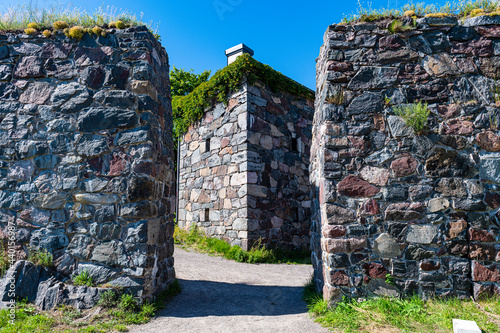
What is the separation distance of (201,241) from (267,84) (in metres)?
4.06

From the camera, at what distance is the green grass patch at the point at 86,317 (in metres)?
3.22

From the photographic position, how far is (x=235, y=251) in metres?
7.16

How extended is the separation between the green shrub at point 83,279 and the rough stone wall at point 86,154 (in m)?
0.06

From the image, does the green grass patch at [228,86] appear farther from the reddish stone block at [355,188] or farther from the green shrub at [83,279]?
the green shrub at [83,279]

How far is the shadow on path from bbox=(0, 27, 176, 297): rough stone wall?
1.49ft

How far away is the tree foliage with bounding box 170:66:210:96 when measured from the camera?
16.2m

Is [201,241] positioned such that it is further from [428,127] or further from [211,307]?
[428,127]

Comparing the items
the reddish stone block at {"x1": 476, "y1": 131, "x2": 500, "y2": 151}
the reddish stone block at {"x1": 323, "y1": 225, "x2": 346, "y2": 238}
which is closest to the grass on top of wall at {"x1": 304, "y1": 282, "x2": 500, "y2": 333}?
the reddish stone block at {"x1": 323, "y1": 225, "x2": 346, "y2": 238}

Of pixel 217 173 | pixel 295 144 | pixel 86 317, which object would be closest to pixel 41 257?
pixel 86 317

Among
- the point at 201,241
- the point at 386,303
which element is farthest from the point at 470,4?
the point at 201,241

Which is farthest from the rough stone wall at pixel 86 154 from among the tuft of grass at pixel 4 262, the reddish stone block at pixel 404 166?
the reddish stone block at pixel 404 166

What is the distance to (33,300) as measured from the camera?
12.0 feet

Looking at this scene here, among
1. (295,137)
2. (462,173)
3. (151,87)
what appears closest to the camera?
(462,173)

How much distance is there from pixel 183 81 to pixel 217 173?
32.0 feet
